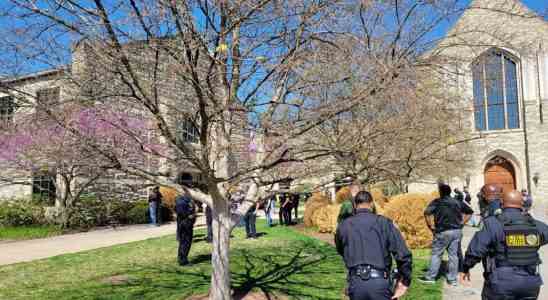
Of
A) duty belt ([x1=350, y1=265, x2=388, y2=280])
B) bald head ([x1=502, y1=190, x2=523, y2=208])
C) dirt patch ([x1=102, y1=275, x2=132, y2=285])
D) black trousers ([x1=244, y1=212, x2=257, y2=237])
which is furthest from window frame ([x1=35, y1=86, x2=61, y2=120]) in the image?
black trousers ([x1=244, y1=212, x2=257, y2=237])

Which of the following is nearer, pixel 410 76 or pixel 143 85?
pixel 143 85

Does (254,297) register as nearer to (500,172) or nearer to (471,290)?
(471,290)

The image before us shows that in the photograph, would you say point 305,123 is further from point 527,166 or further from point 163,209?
point 527,166

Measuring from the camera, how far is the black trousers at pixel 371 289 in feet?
11.9

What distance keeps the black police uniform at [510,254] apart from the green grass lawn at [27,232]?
14451 mm

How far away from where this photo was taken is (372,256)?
3.66m

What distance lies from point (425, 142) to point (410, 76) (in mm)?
5675

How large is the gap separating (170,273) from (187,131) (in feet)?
11.5

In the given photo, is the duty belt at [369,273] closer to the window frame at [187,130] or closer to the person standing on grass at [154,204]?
the window frame at [187,130]

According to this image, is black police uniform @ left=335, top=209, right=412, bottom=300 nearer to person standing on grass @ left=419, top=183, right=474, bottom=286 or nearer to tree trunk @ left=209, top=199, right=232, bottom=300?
tree trunk @ left=209, top=199, right=232, bottom=300

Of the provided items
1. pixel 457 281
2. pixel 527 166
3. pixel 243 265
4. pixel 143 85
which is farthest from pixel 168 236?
pixel 527 166

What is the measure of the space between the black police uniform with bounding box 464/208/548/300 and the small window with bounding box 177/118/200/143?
137 inches

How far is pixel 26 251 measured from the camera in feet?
37.4

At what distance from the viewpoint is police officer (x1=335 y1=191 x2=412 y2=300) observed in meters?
3.64
